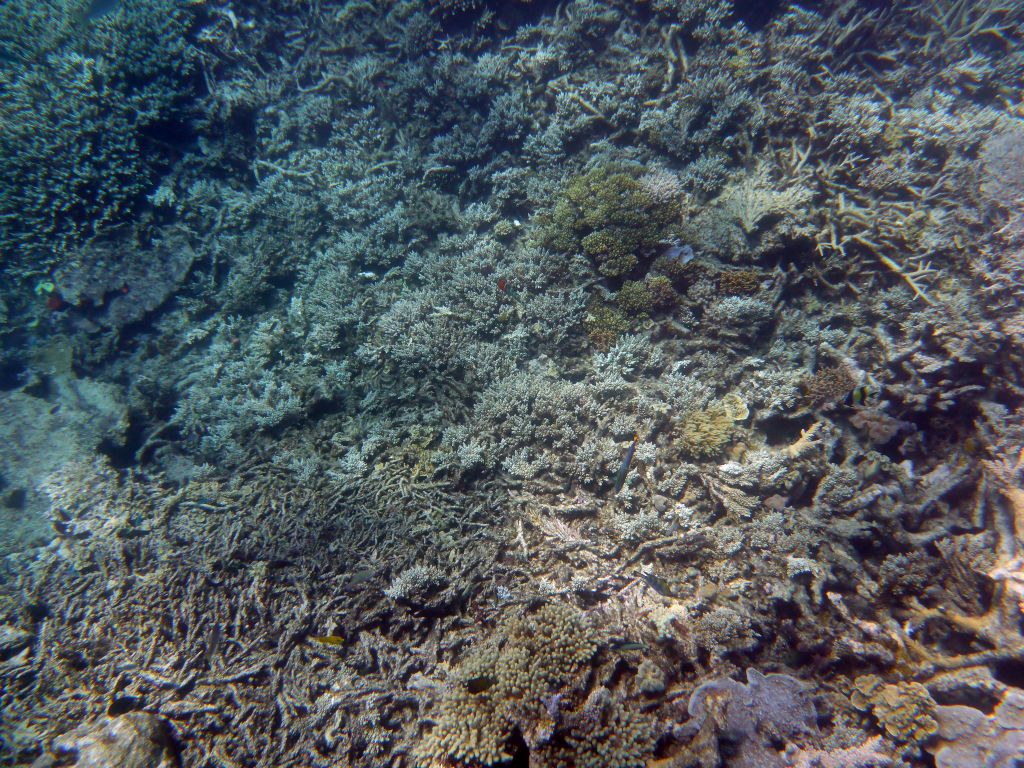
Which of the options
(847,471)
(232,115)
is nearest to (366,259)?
(232,115)

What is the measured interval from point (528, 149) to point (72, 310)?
785 cm

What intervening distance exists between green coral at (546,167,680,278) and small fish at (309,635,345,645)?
4.69 meters

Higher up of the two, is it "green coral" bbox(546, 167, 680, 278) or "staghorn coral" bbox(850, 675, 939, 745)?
"green coral" bbox(546, 167, 680, 278)

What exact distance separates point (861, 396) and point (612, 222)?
10.7ft

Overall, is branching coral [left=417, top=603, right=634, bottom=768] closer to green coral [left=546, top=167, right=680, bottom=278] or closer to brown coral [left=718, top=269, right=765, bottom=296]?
brown coral [left=718, top=269, right=765, bottom=296]

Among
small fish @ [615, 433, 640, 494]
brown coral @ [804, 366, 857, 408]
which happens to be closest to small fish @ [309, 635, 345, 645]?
small fish @ [615, 433, 640, 494]

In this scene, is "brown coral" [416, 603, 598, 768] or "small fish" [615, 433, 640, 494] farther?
"small fish" [615, 433, 640, 494]

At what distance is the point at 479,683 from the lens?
3232mm

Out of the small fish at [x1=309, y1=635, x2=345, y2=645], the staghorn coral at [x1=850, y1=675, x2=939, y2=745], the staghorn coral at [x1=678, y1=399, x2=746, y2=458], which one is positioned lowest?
the small fish at [x1=309, y1=635, x2=345, y2=645]

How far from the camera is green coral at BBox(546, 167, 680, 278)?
18.2ft

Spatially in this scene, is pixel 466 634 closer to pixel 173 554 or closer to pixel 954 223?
pixel 173 554

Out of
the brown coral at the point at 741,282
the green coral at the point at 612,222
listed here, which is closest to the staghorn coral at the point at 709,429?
the brown coral at the point at 741,282

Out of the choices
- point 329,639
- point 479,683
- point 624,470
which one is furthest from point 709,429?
point 329,639

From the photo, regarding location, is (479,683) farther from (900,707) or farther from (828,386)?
(828,386)
